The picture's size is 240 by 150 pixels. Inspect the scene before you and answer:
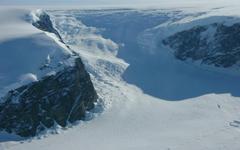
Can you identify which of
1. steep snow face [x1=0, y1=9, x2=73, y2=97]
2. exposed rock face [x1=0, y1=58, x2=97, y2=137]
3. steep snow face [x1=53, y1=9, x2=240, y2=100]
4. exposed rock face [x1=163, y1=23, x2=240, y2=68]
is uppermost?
steep snow face [x1=0, y1=9, x2=73, y2=97]

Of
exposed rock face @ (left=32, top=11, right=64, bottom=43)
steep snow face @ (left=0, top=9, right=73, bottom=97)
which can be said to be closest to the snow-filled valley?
steep snow face @ (left=0, top=9, right=73, bottom=97)

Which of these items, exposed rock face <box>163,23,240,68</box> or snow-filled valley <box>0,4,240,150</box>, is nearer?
snow-filled valley <box>0,4,240,150</box>

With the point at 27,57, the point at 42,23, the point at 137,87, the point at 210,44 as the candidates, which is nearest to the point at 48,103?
the point at 27,57

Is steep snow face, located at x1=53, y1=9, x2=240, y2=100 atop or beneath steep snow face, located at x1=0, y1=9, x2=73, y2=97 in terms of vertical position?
beneath

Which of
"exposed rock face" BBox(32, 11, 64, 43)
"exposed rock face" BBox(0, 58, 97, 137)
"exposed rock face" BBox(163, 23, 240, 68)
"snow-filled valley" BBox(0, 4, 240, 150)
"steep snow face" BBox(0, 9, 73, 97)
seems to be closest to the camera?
"snow-filled valley" BBox(0, 4, 240, 150)

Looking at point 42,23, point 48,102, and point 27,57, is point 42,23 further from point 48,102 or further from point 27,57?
point 48,102

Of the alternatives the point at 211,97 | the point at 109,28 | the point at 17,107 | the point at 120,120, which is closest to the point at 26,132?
the point at 17,107

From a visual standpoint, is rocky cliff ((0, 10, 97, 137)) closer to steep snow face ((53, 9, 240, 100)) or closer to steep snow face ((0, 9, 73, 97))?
steep snow face ((0, 9, 73, 97))
